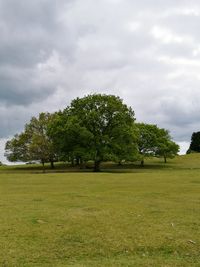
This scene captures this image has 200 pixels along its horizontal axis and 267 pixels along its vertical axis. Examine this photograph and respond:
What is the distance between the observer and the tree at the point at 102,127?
7225 centimetres

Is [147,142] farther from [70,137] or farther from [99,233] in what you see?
[99,233]

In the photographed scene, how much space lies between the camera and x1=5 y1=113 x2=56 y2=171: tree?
83.2 m

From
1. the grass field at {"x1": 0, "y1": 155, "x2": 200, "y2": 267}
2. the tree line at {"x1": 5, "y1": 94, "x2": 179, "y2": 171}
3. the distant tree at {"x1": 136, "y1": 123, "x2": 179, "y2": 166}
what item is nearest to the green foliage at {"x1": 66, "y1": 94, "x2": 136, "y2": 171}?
the tree line at {"x1": 5, "y1": 94, "x2": 179, "y2": 171}

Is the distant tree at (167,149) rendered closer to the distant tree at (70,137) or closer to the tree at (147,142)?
the tree at (147,142)

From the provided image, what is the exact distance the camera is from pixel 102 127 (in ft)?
249

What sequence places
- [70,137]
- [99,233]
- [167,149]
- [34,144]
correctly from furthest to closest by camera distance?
[167,149] → [34,144] → [70,137] → [99,233]

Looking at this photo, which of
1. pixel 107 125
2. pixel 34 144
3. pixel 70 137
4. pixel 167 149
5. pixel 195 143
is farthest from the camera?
pixel 195 143

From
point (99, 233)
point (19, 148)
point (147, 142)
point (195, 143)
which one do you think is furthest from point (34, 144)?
point (195, 143)

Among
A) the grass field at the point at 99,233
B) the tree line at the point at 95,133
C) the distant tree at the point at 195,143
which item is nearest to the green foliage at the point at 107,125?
the tree line at the point at 95,133

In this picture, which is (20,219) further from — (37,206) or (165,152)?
(165,152)

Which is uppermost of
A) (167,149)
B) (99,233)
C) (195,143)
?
(195,143)

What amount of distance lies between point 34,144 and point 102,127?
1480cm

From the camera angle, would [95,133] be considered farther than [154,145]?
No

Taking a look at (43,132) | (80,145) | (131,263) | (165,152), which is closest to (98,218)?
(131,263)
